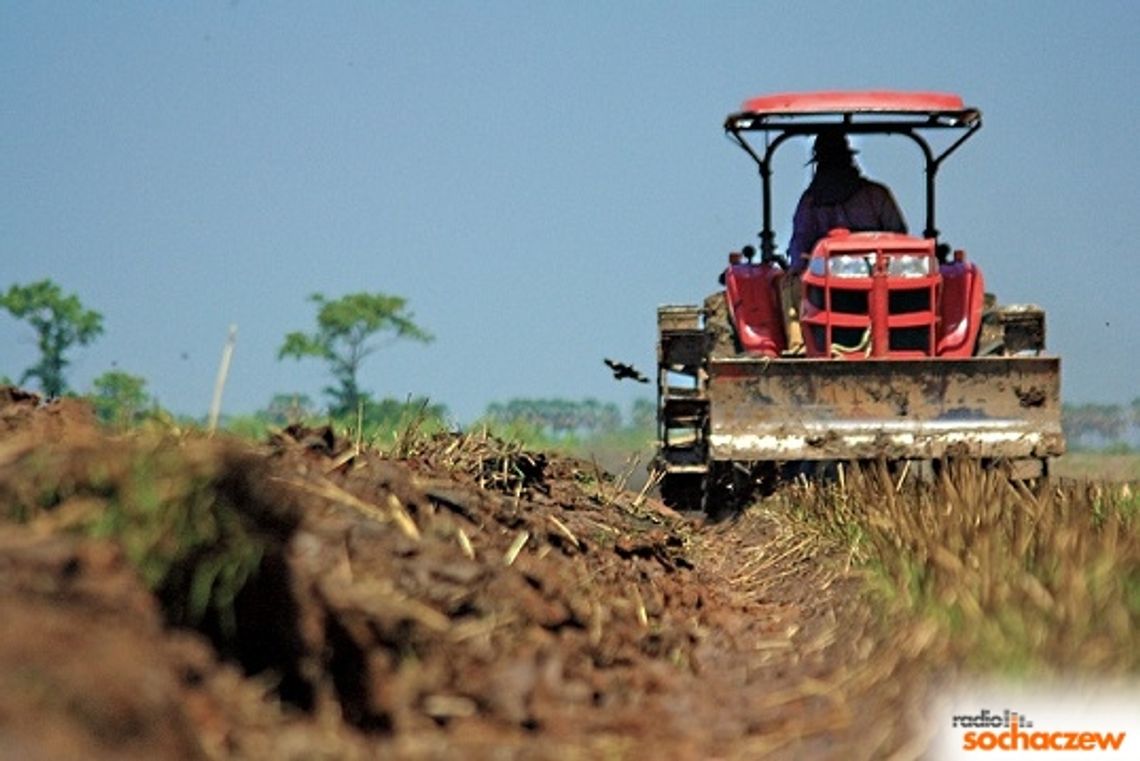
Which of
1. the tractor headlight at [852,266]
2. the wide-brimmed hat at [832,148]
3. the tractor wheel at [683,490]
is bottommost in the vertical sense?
the tractor wheel at [683,490]

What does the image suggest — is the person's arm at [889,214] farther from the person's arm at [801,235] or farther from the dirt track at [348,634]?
the dirt track at [348,634]

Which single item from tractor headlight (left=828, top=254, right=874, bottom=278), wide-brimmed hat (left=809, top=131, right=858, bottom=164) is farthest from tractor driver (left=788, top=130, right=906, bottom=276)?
tractor headlight (left=828, top=254, right=874, bottom=278)

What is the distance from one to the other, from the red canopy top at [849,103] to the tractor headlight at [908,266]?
1096 millimetres

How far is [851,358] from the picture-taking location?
44.1 feet

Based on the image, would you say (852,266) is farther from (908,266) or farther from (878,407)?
(878,407)

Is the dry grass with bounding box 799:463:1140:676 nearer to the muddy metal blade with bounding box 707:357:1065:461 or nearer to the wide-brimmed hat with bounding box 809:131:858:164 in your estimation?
the muddy metal blade with bounding box 707:357:1065:461

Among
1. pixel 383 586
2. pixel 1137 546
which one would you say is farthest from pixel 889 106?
pixel 383 586

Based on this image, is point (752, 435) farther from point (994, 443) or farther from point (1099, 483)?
point (1099, 483)

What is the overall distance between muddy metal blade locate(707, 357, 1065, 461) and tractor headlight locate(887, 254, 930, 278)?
1.13 m

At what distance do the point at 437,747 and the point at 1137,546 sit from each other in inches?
146

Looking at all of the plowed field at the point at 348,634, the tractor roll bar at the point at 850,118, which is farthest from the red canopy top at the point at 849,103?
the plowed field at the point at 348,634

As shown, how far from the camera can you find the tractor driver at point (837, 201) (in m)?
14.8

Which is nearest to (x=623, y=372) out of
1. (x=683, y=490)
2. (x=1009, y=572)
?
(x=683, y=490)

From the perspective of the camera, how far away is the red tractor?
13.2 meters
